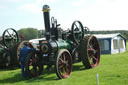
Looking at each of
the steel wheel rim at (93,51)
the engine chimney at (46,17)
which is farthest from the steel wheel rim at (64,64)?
the steel wheel rim at (93,51)

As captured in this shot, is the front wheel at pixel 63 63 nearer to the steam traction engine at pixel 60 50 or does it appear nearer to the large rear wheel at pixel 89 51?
the steam traction engine at pixel 60 50

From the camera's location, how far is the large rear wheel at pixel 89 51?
8820 mm

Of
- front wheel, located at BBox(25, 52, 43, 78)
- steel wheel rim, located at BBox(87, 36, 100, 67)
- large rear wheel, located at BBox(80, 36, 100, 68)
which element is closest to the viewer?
front wheel, located at BBox(25, 52, 43, 78)

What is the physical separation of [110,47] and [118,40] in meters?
2.09

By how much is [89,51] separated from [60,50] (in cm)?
258

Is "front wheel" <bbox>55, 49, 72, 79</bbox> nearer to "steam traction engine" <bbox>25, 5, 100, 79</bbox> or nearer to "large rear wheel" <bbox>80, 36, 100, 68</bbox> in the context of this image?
"steam traction engine" <bbox>25, 5, 100, 79</bbox>

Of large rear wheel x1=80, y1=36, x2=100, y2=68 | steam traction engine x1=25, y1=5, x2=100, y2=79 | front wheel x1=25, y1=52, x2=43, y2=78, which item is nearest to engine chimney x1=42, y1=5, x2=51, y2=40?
steam traction engine x1=25, y1=5, x2=100, y2=79

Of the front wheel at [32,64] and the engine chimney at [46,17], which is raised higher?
the engine chimney at [46,17]

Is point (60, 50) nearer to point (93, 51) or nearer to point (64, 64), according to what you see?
point (64, 64)

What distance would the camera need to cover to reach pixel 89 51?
950cm

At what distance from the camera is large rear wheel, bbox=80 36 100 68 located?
882cm

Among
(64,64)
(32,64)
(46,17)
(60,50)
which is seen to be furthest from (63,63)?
(46,17)

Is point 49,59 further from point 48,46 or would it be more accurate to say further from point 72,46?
point 72,46

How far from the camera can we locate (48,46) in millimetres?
7586
